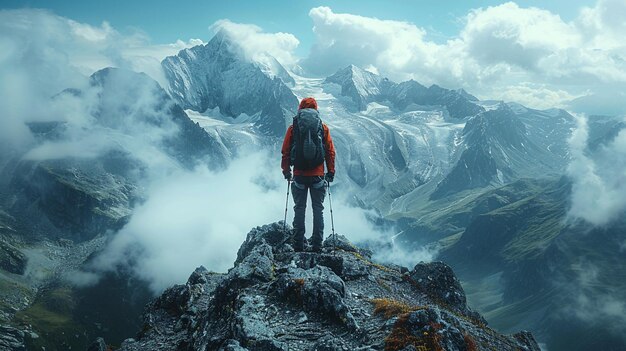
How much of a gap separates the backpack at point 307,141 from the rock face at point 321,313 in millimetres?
5594

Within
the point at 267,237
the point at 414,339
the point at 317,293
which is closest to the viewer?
the point at 414,339

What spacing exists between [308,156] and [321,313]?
8683 mm

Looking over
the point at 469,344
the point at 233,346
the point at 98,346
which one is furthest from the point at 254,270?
the point at 98,346

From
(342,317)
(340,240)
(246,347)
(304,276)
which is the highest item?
(340,240)

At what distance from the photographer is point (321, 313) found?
16.7 meters

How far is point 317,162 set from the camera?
2283 centimetres

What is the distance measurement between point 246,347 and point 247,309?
2546 mm

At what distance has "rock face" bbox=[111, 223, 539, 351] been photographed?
14.2m

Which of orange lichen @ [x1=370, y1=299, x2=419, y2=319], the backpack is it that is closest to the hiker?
the backpack

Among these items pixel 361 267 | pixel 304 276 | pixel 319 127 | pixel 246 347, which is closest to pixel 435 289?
pixel 361 267

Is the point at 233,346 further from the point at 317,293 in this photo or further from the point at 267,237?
the point at 267,237

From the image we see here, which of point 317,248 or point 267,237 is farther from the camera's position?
point 267,237

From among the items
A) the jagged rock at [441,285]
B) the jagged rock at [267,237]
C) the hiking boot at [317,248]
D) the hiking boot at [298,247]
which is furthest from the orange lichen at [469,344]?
the jagged rock at [267,237]

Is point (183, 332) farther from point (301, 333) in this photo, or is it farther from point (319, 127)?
point (319, 127)
